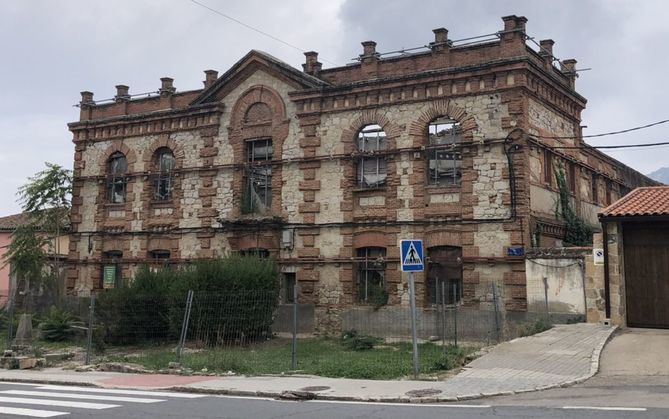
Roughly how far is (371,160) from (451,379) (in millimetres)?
11601

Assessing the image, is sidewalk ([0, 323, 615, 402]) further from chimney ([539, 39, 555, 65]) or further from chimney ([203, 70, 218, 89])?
chimney ([203, 70, 218, 89])

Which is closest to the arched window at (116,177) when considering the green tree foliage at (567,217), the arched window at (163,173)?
the arched window at (163,173)

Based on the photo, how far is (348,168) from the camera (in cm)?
2266

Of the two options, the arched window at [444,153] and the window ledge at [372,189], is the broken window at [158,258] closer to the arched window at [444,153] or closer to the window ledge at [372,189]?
the window ledge at [372,189]

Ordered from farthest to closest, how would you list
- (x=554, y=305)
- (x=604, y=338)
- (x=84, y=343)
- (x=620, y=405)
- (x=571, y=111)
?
1. (x=571, y=111)
2. (x=84, y=343)
3. (x=554, y=305)
4. (x=604, y=338)
5. (x=620, y=405)

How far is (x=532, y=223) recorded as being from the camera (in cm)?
1992

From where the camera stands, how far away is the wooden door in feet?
56.1

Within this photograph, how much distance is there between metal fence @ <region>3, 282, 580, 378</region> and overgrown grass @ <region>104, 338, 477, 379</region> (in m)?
0.07

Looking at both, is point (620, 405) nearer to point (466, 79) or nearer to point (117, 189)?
point (466, 79)

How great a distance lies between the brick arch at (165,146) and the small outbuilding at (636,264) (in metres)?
17.0

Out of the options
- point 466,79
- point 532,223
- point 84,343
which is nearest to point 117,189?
point 84,343

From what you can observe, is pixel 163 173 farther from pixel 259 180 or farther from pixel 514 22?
pixel 514 22

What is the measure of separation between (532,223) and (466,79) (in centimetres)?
530

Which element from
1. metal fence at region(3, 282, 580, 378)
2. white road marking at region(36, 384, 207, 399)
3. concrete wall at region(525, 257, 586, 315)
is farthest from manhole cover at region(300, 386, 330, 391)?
concrete wall at region(525, 257, 586, 315)
